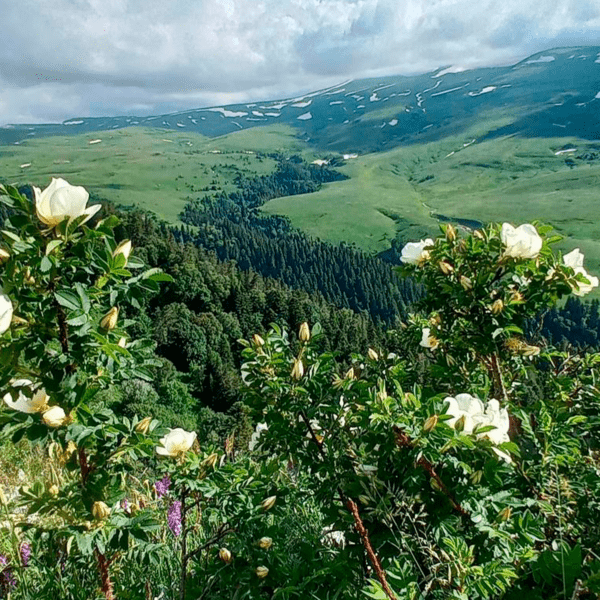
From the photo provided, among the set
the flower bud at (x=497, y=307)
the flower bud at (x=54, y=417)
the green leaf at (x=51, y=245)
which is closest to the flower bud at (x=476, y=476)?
the flower bud at (x=497, y=307)

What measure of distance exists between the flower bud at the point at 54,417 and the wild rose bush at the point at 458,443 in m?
1.19

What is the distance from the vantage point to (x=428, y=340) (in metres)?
4.50

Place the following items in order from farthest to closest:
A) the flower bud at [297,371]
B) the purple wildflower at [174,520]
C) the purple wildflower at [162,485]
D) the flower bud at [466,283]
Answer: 1. the purple wildflower at [162,485]
2. the purple wildflower at [174,520]
3. the flower bud at [466,283]
4. the flower bud at [297,371]

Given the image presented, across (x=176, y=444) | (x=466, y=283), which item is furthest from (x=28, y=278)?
(x=466, y=283)

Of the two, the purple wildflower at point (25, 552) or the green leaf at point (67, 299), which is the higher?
the green leaf at point (67, 299)

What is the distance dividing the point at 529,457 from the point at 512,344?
1.11m

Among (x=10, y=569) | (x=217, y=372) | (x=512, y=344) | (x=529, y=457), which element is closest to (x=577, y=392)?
(x=512, y=344)

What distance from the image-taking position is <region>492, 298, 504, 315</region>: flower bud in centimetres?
369

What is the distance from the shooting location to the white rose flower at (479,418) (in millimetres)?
2684

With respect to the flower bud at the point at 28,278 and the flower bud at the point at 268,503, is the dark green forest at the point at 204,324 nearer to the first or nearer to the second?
the flower bud at the point at 268,503

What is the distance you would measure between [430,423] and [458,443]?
185 mm

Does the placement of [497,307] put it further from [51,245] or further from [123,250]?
[51,245]

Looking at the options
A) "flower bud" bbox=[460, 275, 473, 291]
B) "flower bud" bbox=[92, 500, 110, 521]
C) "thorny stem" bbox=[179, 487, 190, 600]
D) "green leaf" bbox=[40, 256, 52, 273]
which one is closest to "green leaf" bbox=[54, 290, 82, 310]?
"green leaf" bbox=[40, 256, 52, 273]

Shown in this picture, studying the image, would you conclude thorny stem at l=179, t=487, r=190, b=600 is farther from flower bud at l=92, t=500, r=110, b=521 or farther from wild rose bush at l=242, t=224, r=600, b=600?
wild rose bush at l=242, t=224, r=600, b=600
